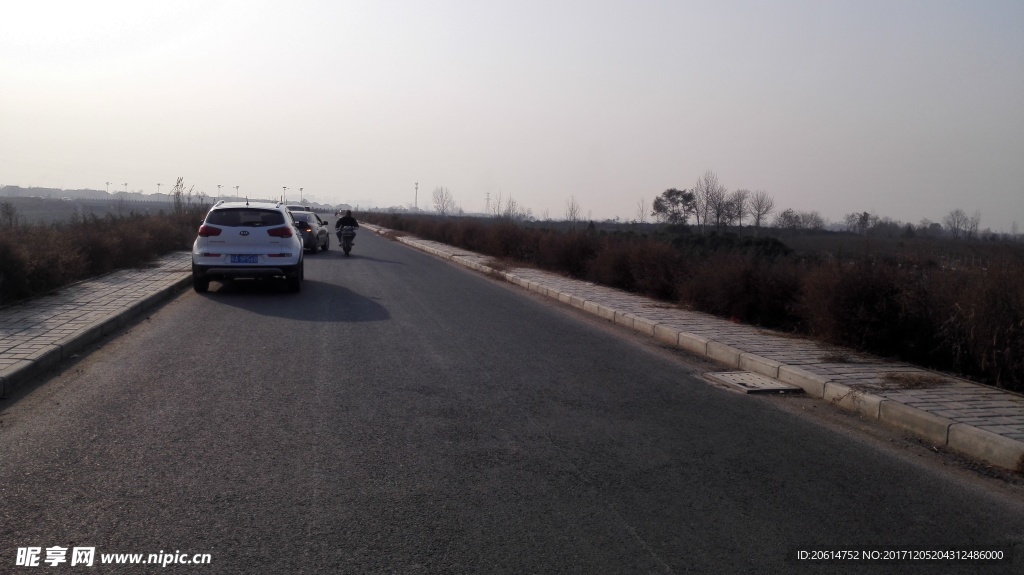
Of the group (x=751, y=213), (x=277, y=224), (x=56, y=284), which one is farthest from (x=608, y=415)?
(x=751, y=213)

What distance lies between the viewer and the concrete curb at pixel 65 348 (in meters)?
7.11

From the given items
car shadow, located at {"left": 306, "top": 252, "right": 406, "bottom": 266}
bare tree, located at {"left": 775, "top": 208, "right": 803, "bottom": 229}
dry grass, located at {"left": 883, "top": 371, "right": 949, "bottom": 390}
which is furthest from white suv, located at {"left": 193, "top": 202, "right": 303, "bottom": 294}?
bare tree, located at {"left": 775, "top": 208, "right": 803, "bottom": 229}

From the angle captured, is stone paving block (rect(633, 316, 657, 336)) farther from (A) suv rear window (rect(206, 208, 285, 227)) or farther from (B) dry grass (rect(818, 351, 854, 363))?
(A) suv rear window (rect(206, 208, 285, 227))

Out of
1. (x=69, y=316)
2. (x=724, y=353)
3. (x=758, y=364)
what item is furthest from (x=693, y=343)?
(x=69, y=316)

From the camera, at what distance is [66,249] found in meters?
15.0

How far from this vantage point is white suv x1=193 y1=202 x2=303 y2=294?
14789 millimetres

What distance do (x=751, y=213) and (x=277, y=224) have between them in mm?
23973

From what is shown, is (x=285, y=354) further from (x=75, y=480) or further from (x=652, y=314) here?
(x=652, y=314)

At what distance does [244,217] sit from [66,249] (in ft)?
11.5

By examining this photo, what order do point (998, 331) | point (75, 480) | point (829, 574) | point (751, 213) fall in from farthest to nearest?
point (751, 213) < point (998, 331) < point (75, 480) < point (829, 574)

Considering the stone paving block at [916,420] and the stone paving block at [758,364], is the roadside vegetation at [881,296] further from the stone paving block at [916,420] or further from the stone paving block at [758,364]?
the stone paving block at [916,420]

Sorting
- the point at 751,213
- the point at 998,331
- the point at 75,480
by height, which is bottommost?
the point at 75,480

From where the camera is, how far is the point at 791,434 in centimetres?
655

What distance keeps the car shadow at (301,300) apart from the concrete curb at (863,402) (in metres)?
4.66
